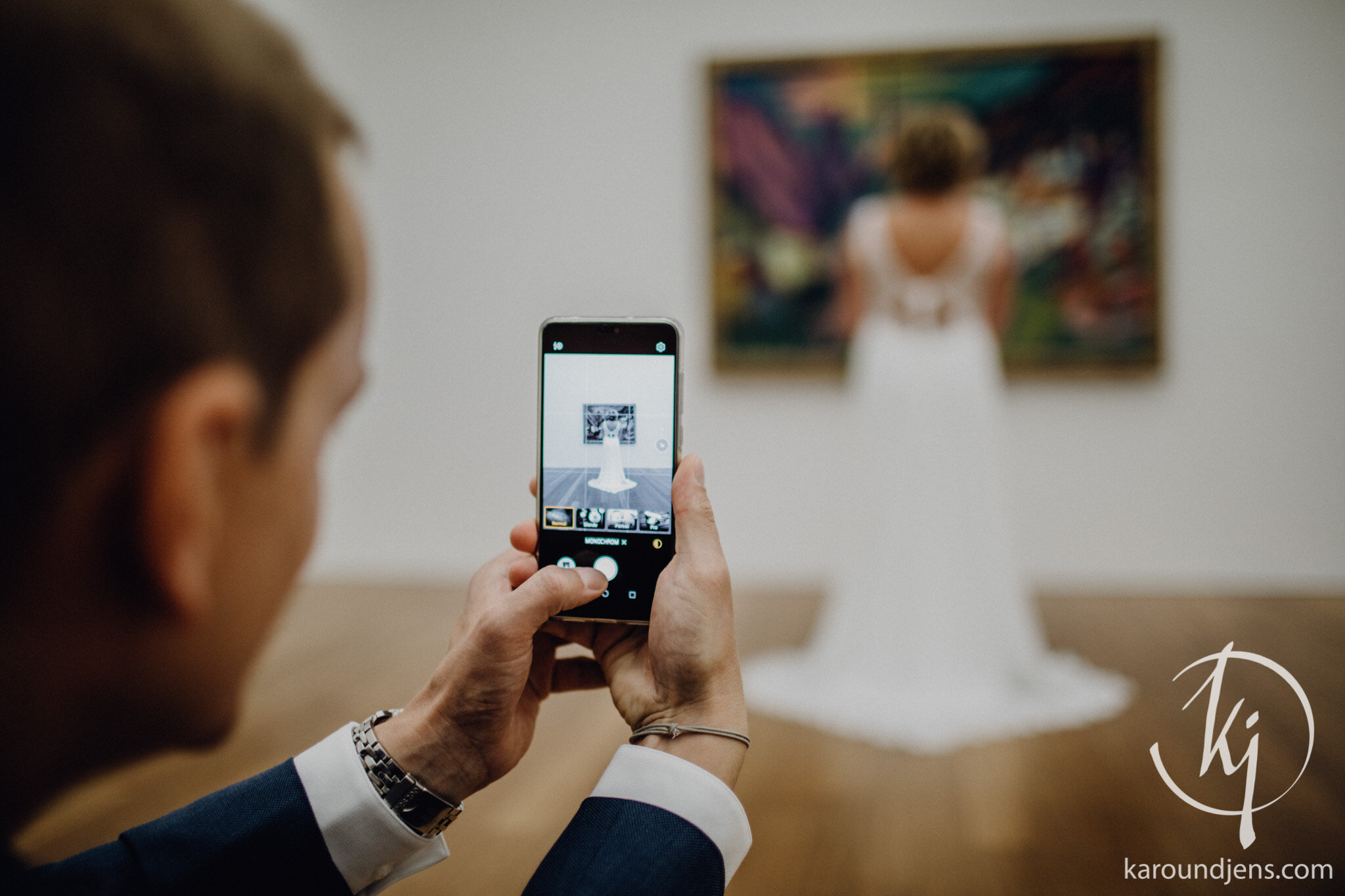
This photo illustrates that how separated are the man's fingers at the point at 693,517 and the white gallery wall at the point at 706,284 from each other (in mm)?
2800

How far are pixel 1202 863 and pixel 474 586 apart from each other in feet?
4.37

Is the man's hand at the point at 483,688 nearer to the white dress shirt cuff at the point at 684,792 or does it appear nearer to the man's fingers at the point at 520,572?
the man's fingers at the point at 520,572

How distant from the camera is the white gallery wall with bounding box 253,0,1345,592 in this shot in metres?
3.34

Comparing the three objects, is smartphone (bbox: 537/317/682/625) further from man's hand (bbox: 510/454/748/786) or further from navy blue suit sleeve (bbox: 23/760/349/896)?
navy blue suit sleeve (bbox: 23/760/349/896)

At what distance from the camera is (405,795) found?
67 centimetres

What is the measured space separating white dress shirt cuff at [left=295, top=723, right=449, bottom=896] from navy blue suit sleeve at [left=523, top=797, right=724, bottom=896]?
174 millimetres

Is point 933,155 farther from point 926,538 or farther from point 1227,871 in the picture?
point 1227,871

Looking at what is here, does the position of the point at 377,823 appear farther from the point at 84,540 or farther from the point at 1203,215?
the point at 1203,215

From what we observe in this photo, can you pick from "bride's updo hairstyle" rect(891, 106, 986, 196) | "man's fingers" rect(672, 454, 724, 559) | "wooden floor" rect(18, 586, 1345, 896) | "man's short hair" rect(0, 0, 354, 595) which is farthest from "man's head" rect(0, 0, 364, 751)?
"bride's updo hairstyle" rect(891, 106, 986, 196)

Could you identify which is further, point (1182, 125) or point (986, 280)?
point (1182, 125)

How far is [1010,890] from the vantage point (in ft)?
4.46

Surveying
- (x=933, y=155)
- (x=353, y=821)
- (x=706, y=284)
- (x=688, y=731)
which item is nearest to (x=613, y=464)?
(x=688, y=731)

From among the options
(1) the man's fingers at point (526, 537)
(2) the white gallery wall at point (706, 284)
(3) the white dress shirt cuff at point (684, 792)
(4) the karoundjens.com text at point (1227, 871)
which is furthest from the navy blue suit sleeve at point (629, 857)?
(2) the white gallery wall at point (706, 284)

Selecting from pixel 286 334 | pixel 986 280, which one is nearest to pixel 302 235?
pixel 286 334
